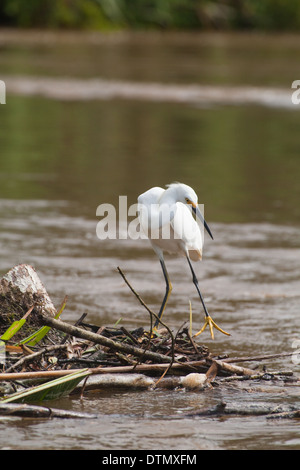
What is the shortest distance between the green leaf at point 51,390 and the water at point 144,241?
105 millimetres

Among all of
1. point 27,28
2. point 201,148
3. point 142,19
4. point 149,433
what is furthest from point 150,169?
point 142,19

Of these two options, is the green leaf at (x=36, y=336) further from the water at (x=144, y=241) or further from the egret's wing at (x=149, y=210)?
the egret's wing at (x=149, y=210)

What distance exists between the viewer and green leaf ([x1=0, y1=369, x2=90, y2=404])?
503cm

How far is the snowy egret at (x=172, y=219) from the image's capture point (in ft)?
19.0

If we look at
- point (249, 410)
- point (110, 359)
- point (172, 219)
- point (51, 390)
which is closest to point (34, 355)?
point (51, 390)

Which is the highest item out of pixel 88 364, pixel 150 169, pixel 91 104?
pixel 91 104

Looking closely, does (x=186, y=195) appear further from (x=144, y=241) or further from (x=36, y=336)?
(x=144, y=241)

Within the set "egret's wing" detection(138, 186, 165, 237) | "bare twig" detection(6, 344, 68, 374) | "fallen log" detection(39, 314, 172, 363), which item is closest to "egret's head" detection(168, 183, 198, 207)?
"egret's wing" detection(138, 186, 165, 237)

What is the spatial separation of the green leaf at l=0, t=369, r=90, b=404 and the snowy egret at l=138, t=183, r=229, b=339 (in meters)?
0.99

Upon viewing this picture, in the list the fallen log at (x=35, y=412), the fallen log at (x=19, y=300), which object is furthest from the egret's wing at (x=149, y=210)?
the fallen log at (x=35, y=412)

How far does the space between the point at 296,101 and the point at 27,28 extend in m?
21.9

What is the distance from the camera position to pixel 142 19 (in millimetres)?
45844

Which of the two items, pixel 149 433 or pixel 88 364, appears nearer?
pixel 149 433
